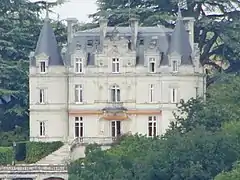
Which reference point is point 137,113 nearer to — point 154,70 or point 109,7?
point 154,70

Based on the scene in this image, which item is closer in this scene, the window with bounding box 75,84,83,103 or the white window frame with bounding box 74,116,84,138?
the window with bounding box 75,84,83,103

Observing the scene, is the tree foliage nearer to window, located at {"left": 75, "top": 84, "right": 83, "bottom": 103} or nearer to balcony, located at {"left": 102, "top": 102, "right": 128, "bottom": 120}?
window, located at {"left": 75, "top": 84, "right": 83, "bottom": 103}

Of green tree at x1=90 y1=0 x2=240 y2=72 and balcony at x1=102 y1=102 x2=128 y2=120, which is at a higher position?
→ green tree at x1=90 y1=0 x2=240 y2=72

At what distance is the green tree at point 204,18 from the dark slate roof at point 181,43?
17.9 feet

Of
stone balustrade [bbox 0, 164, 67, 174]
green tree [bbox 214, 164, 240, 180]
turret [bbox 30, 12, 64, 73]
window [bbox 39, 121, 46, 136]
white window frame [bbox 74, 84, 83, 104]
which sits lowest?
stone balustrade [bbox 0, 164, 67, 174]

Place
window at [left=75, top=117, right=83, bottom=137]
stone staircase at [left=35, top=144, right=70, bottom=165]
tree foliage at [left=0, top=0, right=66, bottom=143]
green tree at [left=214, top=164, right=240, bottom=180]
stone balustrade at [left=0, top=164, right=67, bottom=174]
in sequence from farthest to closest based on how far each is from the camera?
tree foliage at [left=0, top=0, right=66, bottom=143]
window at [left=75, top=117, right=83, bottom=137]
stone staircase at [left=35, top=144, right=70, bottom=165]
stone balustrade at [left=0, top=164, right=67, bottom=174]
green tree at [left=214, top=164, right=240, bottom=180]

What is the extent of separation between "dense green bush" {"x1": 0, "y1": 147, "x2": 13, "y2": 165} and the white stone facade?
1.21 meters

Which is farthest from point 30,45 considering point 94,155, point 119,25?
point 94,155

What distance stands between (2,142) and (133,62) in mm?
6820

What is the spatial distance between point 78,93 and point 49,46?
7.66 ft

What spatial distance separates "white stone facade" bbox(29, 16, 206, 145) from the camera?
92625 mm

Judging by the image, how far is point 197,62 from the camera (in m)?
92.6

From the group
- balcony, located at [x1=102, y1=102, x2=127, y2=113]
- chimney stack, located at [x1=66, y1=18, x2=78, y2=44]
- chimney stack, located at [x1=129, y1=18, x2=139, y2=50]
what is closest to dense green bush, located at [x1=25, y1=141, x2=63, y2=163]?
balcony, located at [x1=102, y1=102, x2=127, y2=113]

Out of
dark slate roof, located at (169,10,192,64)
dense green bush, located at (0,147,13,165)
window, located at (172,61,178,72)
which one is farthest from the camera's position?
dark slate roof, located at (169,10,192,64)
